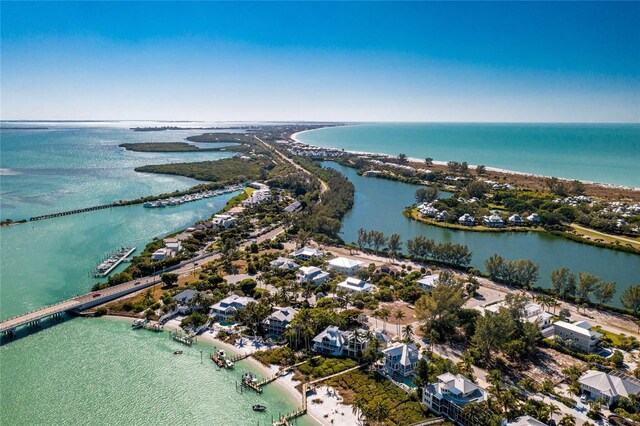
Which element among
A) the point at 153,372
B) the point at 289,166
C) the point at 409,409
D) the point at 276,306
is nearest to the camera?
the point at 409,409

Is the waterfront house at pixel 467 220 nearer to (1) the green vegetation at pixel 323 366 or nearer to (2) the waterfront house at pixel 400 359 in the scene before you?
(2) the waterfront house at pixel 400 359

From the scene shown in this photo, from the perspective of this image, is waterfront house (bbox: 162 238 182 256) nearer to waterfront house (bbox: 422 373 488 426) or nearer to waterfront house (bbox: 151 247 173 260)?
waterfront house (bbox: 151 247 173 260)

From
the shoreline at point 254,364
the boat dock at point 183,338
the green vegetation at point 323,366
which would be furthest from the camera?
the boat dock at point 183,338

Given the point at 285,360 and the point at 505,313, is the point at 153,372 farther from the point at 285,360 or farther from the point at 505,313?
the point at 505,313

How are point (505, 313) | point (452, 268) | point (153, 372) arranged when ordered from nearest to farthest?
point (153, 372) → point (505, 313) → point (452, 268)

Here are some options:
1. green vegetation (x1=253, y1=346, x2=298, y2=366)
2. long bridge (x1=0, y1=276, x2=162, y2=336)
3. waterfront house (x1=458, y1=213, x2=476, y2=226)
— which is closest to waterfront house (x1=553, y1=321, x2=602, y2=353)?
green vegetation (x1=253, y1=346, x2=298, y2=366)

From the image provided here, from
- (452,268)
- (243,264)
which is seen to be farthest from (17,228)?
(452,268)

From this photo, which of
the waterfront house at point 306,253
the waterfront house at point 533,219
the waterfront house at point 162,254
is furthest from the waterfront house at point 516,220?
the waterfront house at point 162,254
